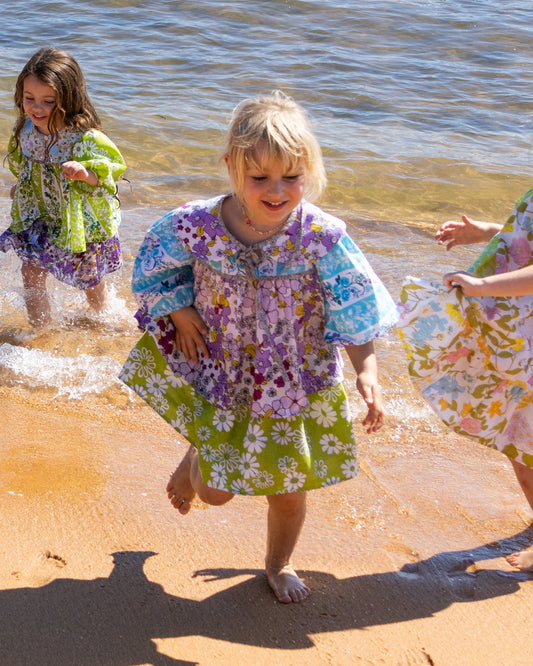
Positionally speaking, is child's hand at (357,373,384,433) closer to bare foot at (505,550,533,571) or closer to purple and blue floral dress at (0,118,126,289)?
bare foot at (505,550,533,571)

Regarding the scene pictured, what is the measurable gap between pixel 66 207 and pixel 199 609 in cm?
256

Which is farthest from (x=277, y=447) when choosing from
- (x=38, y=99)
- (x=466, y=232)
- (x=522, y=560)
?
(x=38, y=99)

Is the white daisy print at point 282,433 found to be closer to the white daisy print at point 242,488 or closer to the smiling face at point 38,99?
the white daisy print at point 242,488

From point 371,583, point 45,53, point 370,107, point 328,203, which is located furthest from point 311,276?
point 370,107

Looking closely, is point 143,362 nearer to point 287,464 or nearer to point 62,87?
point 287,464

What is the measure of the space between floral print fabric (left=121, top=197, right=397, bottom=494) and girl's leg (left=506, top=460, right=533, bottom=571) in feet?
2.40

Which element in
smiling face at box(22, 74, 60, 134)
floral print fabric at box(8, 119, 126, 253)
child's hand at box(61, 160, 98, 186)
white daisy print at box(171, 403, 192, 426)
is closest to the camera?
white daisy print at box(171, 403, 192, 426)

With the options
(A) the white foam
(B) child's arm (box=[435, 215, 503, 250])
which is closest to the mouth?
(B) child's arm (box=[435, 215, 503, 250])

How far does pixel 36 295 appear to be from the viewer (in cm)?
462

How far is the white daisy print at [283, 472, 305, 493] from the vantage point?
2434mm

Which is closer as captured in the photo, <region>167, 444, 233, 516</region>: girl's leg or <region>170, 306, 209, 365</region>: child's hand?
<region>170, 306, 209, 365</region>: child's hand

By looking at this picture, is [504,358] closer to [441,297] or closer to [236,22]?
[441,297]

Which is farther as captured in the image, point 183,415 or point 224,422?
point 183,415

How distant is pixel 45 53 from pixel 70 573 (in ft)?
9.22
